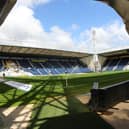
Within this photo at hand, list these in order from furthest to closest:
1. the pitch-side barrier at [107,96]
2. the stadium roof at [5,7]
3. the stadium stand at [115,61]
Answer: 1. the stadium stand at [115,61]
2. the pitch-side barrier at [107,96]
3. the stadium roof at [5,7]

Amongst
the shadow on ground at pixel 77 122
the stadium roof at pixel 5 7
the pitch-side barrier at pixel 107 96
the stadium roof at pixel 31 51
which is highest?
the stadium roof at pixel 31 51

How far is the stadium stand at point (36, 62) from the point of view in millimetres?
49225

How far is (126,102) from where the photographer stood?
10289mm

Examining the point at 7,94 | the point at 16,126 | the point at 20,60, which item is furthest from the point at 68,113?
the point at 20,60

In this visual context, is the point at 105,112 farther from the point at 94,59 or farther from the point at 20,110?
the point at 94,59

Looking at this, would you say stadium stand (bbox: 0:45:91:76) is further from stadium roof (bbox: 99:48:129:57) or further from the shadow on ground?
the shadow on ground

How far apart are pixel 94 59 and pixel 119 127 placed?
62.8 m

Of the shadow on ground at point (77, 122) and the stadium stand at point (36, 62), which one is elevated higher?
the stadium stand at point (36, 62)

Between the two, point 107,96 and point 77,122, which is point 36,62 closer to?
point 107,96

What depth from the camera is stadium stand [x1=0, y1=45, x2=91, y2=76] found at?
49225 mm

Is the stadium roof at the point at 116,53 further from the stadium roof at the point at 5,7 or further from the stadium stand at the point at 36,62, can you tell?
the stadium roof at the point at 5,7

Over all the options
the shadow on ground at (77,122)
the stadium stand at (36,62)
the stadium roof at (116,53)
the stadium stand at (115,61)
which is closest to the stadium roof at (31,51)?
the stadium stand at (36,62)

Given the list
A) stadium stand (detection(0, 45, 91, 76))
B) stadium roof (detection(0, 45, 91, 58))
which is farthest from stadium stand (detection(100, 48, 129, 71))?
stadium roof (detection(0, 45, 91, 58))

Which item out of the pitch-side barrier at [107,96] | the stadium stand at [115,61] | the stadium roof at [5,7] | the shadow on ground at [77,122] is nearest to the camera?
the stadium roof at [5,7]
